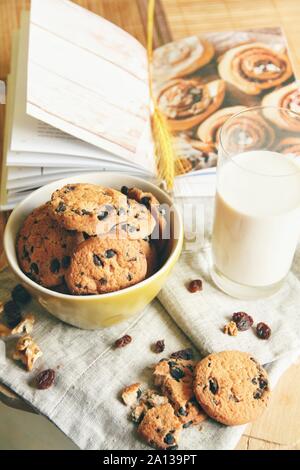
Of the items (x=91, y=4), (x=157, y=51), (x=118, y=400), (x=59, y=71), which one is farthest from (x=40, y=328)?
(x=91, y=4)

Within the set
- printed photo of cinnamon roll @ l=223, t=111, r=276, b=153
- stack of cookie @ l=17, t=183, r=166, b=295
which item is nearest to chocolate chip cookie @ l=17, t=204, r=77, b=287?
stack of cookie @ l=17, t=183, r=166, b=295

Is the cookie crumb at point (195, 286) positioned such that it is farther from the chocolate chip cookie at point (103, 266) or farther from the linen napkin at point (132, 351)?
the chocolate chip cookie at point (103, 266)

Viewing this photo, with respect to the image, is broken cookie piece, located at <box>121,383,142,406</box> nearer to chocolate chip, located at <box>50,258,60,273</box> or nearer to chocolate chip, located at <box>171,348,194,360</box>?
chocolate chip, located at <box>171,348,194,360</box>

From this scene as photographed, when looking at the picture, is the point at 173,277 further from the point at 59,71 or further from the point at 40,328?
the point at 59,71

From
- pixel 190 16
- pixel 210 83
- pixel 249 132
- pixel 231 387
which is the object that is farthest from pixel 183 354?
pixel 190 16

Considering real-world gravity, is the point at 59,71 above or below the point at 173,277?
above
